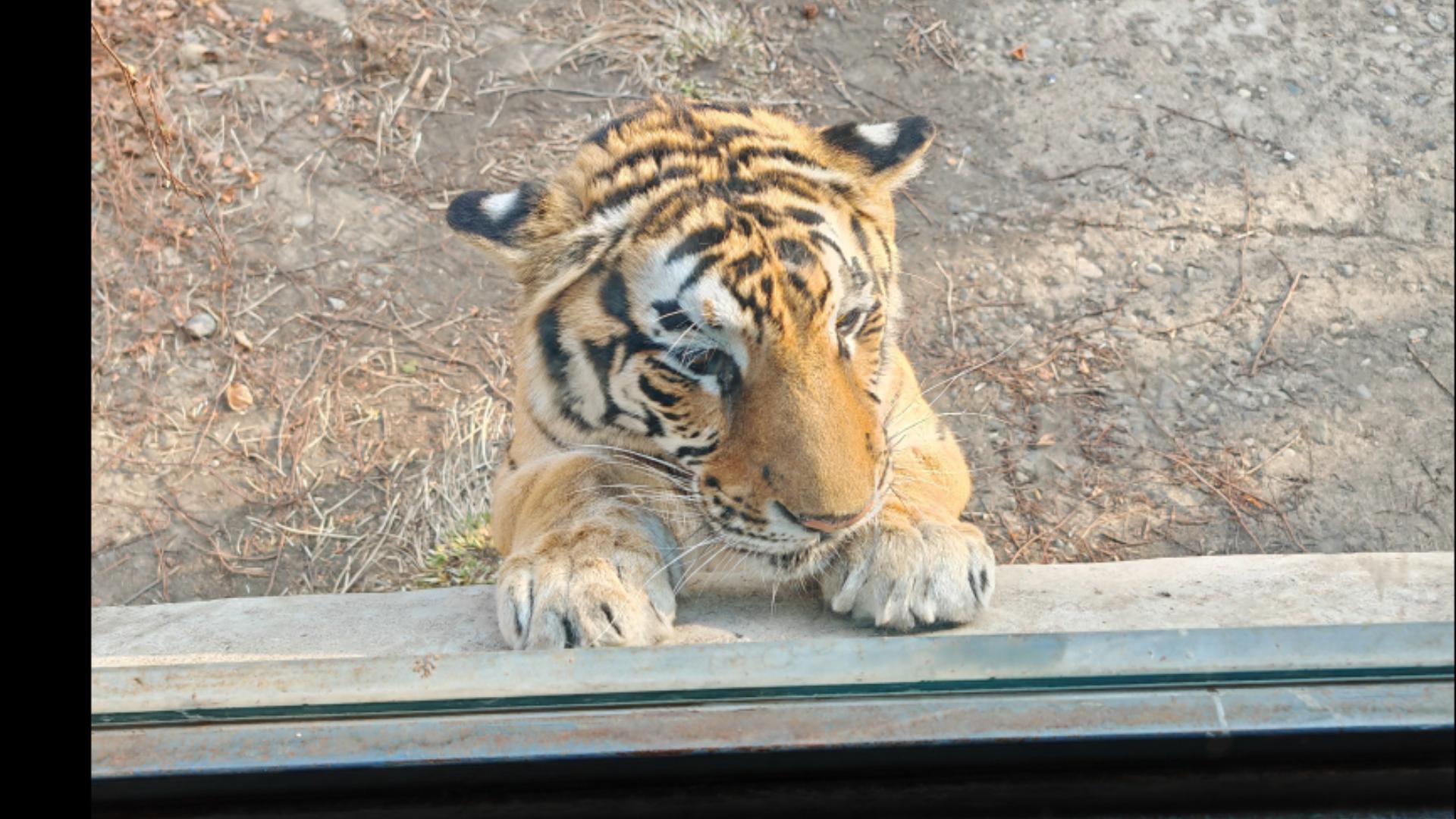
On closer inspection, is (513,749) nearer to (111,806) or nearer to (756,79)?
(111,806)

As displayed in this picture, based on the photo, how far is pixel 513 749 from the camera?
1267 mm

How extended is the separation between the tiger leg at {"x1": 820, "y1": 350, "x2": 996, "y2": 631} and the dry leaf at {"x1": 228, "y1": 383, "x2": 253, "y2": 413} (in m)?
1.80

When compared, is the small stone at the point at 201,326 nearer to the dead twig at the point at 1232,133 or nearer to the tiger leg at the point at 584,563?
the tiger leg at the point at 584,563

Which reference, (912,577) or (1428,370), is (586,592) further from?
(1428,370)

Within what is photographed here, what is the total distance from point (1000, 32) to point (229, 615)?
176 centimetres

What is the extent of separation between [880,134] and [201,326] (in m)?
2.05

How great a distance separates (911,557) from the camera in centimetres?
180

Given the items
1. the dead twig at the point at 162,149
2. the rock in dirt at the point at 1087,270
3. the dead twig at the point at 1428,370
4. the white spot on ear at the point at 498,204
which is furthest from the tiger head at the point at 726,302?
the dead twig at the point at 162,149

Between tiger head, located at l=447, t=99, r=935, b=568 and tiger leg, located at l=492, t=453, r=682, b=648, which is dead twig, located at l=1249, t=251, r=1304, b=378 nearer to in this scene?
tiger head, located at l=447, t=99, r=935, b=568

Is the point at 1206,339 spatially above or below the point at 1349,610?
below

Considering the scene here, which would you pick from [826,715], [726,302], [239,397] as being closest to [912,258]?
[726,302]

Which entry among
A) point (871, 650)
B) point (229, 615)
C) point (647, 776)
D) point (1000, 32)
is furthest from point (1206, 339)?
point (229, 615)

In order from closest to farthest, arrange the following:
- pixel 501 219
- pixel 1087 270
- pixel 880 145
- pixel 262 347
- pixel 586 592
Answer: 1. pixel 586 592
2. pixel 501 219
3. pixel 880 145
4. pixel 1087 270
5. pixel 262 347

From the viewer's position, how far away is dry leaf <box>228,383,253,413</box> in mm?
3100
